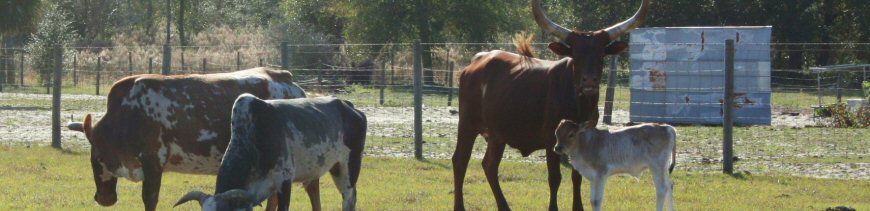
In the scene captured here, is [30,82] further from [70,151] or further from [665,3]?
[70,151]

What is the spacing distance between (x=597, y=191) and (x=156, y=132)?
356 centimetres

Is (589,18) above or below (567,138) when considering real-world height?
above

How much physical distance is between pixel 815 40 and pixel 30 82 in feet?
89.0

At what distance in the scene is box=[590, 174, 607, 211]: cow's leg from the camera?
11.1 meters

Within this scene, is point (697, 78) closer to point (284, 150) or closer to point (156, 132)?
point (156, 132)

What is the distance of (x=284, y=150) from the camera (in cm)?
927

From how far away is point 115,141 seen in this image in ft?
35.7

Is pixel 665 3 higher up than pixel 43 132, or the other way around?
pixel 665 3

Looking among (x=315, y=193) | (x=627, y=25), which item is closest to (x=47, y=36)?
(x=627, y=25)

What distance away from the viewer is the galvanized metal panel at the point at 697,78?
2606cm

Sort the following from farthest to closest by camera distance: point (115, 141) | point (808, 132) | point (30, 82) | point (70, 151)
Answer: point (30, 82) → point (808, 132) → point (70, 151) → point (115, 141)

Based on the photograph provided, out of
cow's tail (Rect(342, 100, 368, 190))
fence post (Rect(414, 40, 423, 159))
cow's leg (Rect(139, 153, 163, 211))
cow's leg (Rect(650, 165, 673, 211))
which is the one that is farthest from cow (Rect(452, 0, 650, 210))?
fence post (Rect(414, 40, 423, 159))

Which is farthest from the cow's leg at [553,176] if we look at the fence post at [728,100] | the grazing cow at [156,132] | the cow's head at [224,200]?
the fence post at [728,100]

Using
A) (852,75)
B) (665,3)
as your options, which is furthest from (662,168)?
(665,3)
